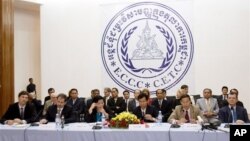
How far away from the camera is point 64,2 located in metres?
11.0

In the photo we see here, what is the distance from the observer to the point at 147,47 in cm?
1030

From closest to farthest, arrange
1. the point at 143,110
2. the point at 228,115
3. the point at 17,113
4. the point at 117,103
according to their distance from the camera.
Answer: the point at 228,115 < the point at 17,113 < the point at 143,110 < the point at 117,103

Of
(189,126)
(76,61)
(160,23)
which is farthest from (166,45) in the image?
(189,126)

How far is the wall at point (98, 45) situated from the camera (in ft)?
31.2

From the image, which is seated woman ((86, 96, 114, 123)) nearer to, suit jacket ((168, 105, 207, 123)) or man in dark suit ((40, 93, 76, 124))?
man in dark suit ((40, 93, 76, 124))

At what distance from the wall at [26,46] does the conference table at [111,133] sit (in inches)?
310

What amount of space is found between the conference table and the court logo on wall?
4978mm

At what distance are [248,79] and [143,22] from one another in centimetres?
320

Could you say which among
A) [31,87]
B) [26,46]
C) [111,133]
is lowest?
[111,133]

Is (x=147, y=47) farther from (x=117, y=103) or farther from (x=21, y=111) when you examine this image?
(x=21, y=111)

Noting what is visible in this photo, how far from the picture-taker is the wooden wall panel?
10266 millimetres

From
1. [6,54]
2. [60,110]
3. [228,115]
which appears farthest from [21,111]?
[6,54]

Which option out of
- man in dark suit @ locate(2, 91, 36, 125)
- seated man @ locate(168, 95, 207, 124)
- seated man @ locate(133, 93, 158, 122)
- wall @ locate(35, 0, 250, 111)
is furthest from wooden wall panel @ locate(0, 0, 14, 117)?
seated man @ locate(168, 95, 207, 124)

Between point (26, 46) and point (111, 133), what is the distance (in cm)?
902
